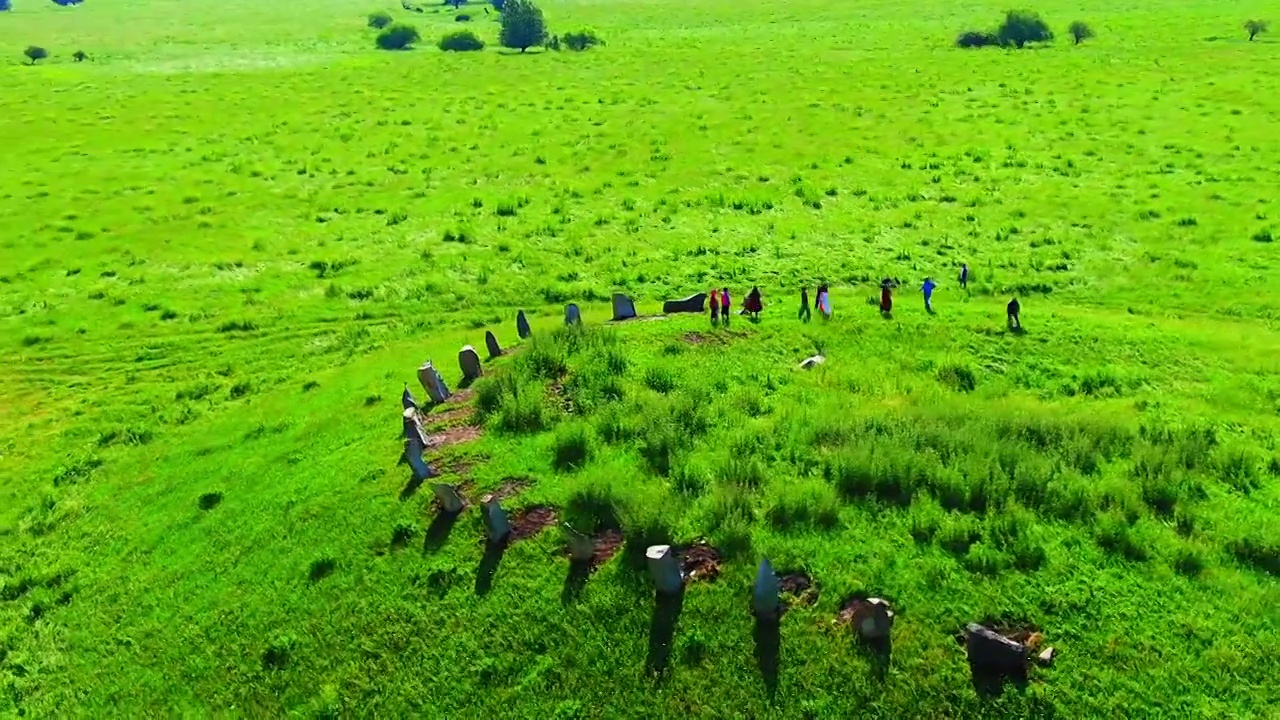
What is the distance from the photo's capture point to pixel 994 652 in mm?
13383

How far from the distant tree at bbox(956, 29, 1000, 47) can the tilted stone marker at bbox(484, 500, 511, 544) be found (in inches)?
2990

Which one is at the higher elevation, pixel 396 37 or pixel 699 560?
pixel 396 37

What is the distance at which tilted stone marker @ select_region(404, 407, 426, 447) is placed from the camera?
20.1 metres

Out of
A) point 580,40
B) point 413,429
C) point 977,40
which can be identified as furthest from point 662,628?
point 580,40

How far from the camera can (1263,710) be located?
12867 millimetres

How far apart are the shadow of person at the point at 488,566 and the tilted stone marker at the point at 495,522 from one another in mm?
111

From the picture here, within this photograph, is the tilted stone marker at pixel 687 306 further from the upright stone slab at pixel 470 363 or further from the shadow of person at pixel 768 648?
the shadow of person at pixel 768 648

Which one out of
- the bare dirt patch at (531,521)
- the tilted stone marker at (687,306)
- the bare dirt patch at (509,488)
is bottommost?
the bare dirt patch at (531,521)

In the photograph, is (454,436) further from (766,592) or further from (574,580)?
(766,592)

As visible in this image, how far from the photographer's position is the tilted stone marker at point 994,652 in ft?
43.6

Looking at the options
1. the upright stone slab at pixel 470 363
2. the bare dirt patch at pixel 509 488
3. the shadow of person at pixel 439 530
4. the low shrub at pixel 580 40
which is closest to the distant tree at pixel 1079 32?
the low shrub at pixel 580 40

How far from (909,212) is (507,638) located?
29.5 meters

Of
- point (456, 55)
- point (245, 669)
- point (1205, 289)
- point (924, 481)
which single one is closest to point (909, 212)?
point (1205, 289)

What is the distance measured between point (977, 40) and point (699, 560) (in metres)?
77.1
